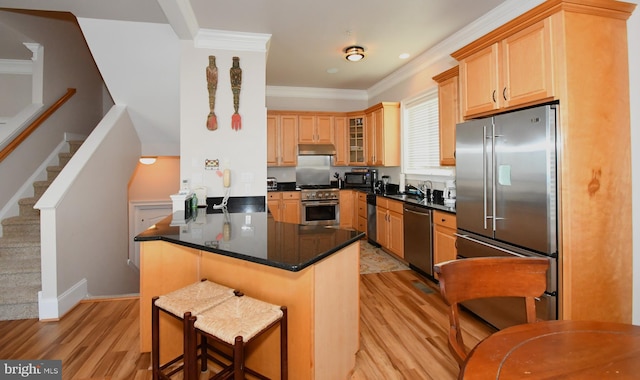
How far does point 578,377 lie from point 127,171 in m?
4.75

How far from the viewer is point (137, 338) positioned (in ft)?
7.91

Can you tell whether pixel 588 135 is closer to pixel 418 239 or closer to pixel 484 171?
pixel 484 171

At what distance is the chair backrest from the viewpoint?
127cm

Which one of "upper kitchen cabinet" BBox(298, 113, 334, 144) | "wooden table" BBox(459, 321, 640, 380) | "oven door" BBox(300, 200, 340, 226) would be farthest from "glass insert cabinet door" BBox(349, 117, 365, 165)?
"wooden table" BBox(459, 321, 640, 380)

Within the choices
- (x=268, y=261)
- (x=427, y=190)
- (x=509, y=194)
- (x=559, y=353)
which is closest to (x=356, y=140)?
(x=427, y=190)

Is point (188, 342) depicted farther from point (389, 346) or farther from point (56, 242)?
point (56, 242)

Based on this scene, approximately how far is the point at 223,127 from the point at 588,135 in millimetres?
3291

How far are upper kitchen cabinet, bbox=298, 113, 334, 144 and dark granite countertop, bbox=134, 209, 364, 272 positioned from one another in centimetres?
367

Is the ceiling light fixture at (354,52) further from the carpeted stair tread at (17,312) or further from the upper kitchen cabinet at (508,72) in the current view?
the carpeted stair tread at (17,312)

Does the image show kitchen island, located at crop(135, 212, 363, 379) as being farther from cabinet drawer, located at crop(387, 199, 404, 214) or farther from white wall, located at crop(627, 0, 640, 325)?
cabinet drawer, located at crop(387, 199, 404, 214)

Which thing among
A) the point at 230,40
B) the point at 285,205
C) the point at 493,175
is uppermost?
the point at 230,40

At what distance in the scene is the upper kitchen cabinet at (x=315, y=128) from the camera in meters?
5.96

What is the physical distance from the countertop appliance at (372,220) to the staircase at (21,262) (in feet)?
13.4

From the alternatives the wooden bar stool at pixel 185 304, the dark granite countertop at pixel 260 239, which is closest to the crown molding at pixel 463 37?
the dark granite countertop at pixel 260 239
